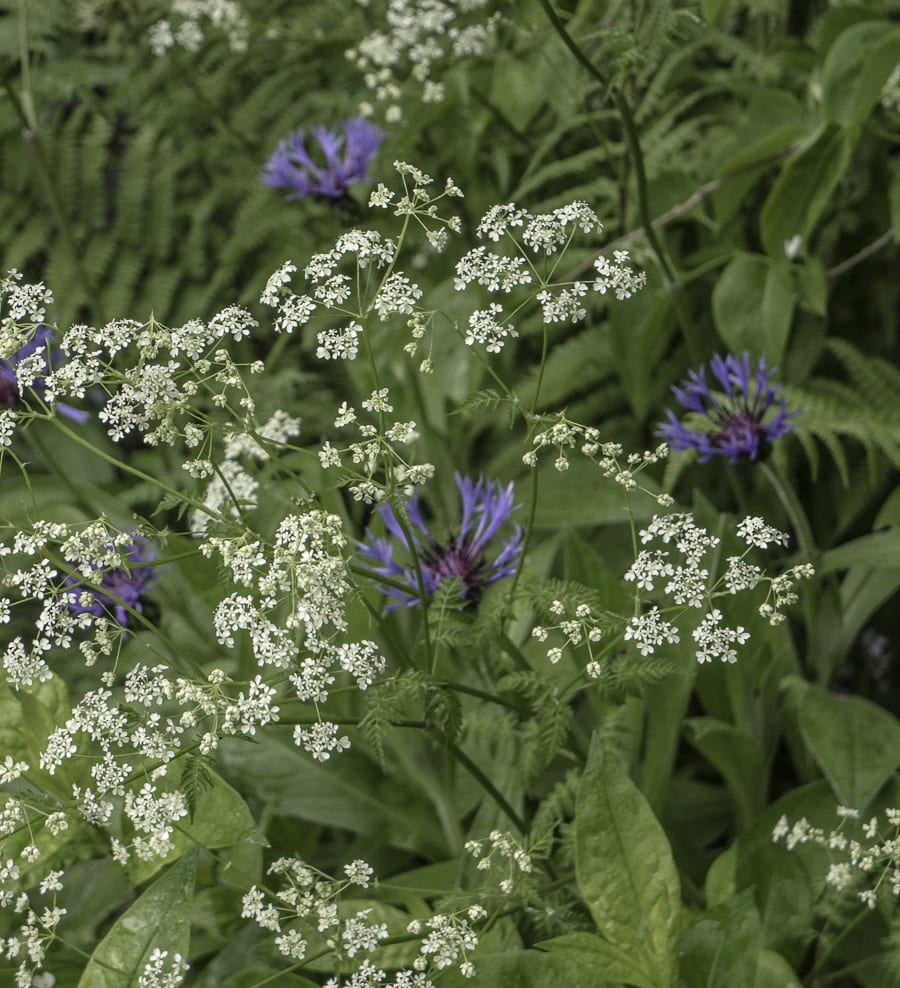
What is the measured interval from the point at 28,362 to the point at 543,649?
0.75 metres

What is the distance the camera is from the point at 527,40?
1815mm

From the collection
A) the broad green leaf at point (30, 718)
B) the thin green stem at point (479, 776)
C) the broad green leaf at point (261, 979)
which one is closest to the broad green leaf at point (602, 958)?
the thin green stem at point (479, 776)

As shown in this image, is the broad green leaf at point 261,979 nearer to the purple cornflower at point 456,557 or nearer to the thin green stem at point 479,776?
the thin green stem at point 479,776

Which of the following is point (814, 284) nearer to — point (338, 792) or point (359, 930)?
point (338, 792)

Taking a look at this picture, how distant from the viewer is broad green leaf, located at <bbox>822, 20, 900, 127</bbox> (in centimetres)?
141

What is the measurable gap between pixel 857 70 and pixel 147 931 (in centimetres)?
129

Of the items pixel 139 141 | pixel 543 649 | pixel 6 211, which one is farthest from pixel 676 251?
pixel 6 211

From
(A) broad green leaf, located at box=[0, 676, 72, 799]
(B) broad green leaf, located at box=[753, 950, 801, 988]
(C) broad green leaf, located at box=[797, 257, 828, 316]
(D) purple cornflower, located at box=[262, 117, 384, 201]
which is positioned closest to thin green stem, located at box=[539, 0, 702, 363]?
(C) broad green leaf, located at box=[797, 257, 828, 316]

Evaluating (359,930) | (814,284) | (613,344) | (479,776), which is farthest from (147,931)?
(814,284)

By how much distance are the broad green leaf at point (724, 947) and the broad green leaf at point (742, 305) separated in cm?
77

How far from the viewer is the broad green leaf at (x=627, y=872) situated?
1018mm

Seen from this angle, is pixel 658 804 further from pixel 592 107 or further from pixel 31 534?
pixel 592 107

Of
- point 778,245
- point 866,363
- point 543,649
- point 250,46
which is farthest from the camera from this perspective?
point 250,46

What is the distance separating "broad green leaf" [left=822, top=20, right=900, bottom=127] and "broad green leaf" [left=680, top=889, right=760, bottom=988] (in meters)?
0.93
